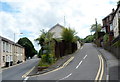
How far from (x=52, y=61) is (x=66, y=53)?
37.0 ft

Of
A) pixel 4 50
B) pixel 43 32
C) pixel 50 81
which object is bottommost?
pixel 50 81

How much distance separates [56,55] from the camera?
33.8 metres

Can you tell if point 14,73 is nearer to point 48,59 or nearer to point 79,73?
point 48,59

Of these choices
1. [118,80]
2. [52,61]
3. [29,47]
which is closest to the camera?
[118,80]

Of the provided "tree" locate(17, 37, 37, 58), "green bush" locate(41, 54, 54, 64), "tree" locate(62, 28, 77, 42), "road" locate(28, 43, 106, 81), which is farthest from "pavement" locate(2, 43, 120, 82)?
"tree" locate(17, 37, 37, 58)

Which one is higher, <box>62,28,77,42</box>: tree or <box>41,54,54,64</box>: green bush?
<box>62,28,77,42</box>: tree

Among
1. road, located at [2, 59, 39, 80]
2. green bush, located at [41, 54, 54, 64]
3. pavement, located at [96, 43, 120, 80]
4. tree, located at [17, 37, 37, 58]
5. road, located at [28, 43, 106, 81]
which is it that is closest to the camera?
pavement, located at [96, 43, 120, 80]

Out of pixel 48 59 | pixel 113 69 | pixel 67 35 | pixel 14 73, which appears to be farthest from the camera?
pixel 67 35

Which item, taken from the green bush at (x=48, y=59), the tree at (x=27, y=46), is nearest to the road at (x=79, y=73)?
the green bush at (x=48, y=59)

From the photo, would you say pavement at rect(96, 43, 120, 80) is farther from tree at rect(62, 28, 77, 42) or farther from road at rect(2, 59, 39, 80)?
tree at rect(62, 28, 77, 42)

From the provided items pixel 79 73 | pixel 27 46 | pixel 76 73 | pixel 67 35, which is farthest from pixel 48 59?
pixel 27 46

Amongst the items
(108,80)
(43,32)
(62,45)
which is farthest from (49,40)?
(108,80)

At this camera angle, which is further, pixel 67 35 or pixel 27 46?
pixel 27 46

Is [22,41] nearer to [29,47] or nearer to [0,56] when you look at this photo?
[29,47]
